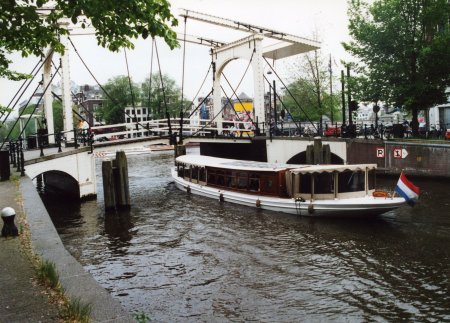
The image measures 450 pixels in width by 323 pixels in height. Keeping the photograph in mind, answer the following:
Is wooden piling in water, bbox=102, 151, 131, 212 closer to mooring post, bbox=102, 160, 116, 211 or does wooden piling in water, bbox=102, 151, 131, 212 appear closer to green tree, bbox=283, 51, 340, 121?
mooring post, bbox=102, 160, 116, 211

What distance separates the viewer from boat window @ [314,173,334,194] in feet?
57.3

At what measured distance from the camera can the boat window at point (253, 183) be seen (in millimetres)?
20000

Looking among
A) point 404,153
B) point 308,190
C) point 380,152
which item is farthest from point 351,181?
point 380,152

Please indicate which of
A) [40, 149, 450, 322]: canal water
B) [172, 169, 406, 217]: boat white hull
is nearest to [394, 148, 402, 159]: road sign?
[40, 149, 450, 322]: canal water

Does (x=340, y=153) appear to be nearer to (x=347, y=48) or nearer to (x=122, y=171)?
(x=347, y=48)

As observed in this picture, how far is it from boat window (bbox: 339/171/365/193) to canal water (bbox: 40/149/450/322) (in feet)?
4.70

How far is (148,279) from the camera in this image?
11.1 meters

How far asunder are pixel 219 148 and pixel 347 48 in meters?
12.3

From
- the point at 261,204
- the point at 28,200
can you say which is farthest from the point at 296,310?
the point at 261,204

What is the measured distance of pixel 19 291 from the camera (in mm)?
5250

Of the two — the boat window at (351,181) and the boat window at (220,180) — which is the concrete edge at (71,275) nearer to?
the boat window at (351,181)

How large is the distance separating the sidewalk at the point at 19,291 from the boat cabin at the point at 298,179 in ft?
41.5

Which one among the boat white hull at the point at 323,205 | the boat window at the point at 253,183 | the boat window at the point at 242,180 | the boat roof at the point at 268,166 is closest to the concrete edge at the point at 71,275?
the boat white hull at the point at 323,205

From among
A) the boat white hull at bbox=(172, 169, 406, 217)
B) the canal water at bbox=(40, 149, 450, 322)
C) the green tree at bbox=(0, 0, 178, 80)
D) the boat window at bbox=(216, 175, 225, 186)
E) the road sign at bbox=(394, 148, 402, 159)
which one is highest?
the green tree at bbox=(0, 0, 178, 80)
